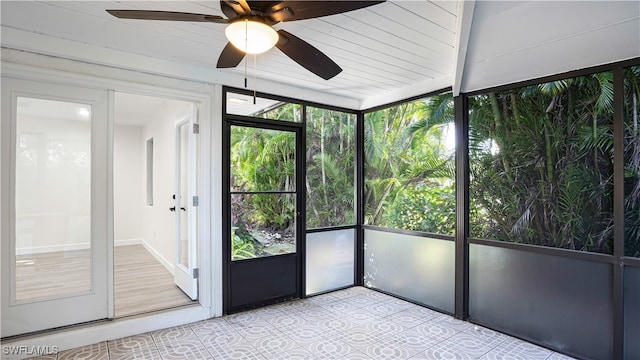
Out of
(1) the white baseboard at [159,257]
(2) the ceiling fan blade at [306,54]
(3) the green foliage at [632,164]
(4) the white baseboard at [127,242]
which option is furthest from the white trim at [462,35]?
(4) the white baseboard at [127,242]

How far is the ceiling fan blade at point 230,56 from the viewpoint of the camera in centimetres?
204

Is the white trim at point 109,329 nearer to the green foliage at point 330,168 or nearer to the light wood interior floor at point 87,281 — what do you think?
the light wood interior floor at point 87,281

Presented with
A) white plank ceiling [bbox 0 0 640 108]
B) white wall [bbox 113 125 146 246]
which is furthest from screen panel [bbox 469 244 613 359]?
white wall [bbox 113 125 146 246]

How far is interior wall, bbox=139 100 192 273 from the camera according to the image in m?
4.53

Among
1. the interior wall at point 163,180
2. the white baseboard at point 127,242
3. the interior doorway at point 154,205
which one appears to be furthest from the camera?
the white baseboard at point 127,242

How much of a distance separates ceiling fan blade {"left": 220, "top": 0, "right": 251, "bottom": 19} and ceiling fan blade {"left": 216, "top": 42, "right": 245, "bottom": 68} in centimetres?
39

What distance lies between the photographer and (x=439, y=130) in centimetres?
357

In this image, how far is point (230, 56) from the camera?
214 centimetres

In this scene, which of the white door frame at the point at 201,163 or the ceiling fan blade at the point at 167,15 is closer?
the ceiling fan blade at the point at 167,15

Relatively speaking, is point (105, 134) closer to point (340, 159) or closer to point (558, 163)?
point (340, 159)

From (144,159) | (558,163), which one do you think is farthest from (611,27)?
(144,159)

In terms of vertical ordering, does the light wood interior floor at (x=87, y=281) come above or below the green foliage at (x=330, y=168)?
below

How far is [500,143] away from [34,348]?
160 inches

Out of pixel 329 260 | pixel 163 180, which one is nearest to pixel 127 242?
pixel 163 180
